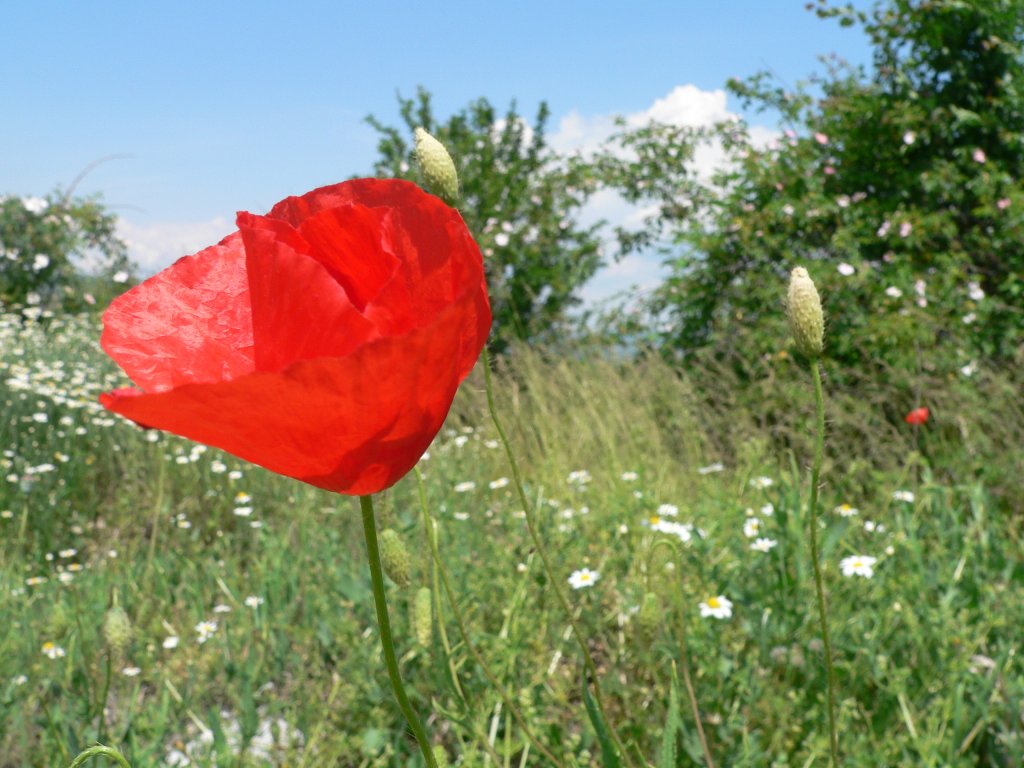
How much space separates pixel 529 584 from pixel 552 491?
129 centimetres

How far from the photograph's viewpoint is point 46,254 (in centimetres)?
1073

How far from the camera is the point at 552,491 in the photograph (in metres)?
3.88

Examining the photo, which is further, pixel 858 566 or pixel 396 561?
pixel 858 566

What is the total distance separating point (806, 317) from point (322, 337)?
1.32ft

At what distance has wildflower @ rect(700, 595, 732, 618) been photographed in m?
2.08

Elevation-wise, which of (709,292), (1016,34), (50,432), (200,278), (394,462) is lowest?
(394,462)

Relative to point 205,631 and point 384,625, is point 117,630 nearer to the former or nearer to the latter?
point 384,625

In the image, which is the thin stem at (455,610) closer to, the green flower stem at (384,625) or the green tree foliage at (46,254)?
the green flower stem at (384,625)

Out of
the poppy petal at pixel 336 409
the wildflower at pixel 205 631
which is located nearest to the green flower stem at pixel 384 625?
the poppy petal at pixel 336 409

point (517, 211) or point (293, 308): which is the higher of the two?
point (517, 211)

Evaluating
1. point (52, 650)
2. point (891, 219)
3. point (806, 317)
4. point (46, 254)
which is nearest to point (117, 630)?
point (806, 317)

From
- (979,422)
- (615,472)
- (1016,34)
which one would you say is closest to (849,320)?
(979,422)

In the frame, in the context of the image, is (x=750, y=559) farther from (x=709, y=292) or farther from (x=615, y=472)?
(x=709, y=292)

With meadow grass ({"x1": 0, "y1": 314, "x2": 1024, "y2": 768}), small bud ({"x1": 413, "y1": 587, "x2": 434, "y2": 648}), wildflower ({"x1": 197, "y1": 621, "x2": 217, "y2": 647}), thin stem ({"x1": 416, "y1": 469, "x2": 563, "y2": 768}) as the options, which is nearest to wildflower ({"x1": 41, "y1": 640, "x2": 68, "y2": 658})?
meadow grass ({"x1": 0, "y1": 314, "x2": 1024, "y2": 768})
